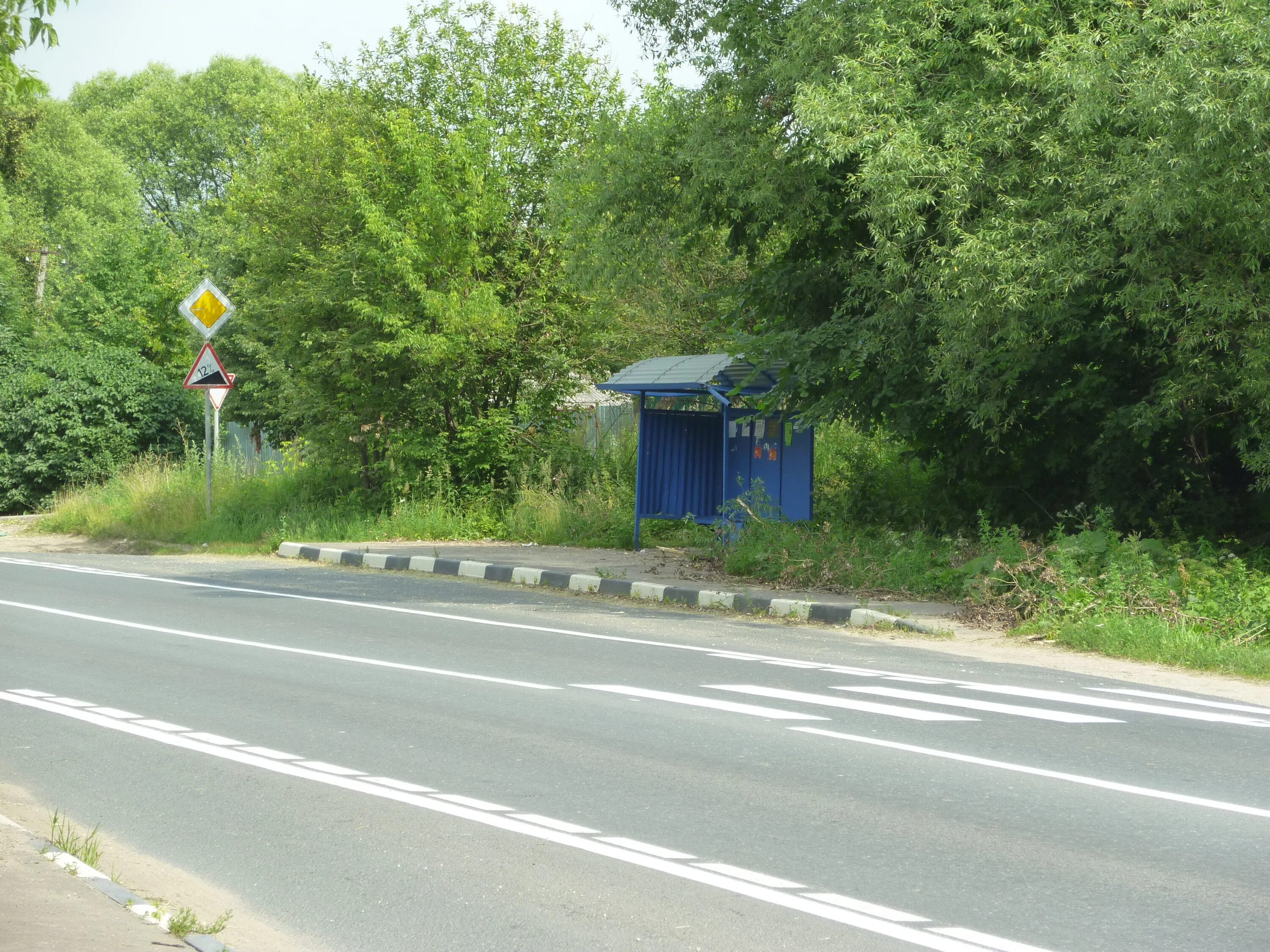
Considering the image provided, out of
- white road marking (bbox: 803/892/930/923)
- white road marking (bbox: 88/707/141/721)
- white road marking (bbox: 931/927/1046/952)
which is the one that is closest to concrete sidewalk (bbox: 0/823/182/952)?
white road marking (bbox: 803/892/930/923)

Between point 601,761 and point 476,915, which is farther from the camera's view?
point 601,761

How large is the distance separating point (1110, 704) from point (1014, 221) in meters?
4.63

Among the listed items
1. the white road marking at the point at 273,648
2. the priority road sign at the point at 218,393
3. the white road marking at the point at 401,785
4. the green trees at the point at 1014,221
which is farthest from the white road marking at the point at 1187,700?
the priority road sign at the point at 218,393

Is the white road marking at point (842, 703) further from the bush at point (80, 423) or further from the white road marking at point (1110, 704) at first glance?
the bush at point (80, 423)

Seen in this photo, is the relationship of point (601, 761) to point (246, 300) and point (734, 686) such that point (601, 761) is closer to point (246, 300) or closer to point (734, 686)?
point (734, 686)

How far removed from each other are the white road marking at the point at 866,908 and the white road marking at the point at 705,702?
3.13 m

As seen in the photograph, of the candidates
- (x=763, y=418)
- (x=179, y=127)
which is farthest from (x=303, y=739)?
(x=179, y=127)

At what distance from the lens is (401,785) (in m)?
6.21

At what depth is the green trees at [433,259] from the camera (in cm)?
2044

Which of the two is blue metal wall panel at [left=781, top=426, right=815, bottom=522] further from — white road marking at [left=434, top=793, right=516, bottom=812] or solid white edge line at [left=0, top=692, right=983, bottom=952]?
white road marking at [left=434, top=793, right=516, bottom=812]

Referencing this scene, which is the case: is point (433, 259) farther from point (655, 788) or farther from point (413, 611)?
point (655, 788)

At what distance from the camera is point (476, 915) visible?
4496 millimetres

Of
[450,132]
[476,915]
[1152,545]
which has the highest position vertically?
[450,132]

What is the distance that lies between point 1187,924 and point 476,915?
93.6 inches
